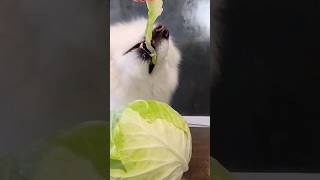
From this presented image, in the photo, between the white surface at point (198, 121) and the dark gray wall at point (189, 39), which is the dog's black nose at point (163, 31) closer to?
the dark gray wall at point (189, 39)

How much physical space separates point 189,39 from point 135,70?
0.14 meters

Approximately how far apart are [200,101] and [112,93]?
20cm

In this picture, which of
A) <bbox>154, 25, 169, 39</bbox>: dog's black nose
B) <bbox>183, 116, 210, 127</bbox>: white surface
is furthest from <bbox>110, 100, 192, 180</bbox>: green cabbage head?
<bbox>154, 25, 169, 39</bbox>: dog's black nose

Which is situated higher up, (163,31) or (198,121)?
(163,31)

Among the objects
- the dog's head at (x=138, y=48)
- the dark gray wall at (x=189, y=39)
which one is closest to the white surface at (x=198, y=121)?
the dark gray wall at (x=189, y=39)

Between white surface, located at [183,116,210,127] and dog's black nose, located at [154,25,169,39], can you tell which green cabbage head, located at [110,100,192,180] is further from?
dog's black nose, located at [154,25,169,39]

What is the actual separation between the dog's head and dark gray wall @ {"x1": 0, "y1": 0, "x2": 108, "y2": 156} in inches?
1.4

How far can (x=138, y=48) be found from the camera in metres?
1.13

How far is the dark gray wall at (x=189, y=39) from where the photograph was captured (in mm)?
1114

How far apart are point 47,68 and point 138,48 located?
217mm

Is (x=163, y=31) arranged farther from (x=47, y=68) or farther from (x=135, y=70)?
(x=47, y=68)

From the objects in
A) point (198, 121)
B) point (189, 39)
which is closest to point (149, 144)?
point (198, 121)

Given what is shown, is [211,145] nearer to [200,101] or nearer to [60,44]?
[200,101]

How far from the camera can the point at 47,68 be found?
1.14 m
